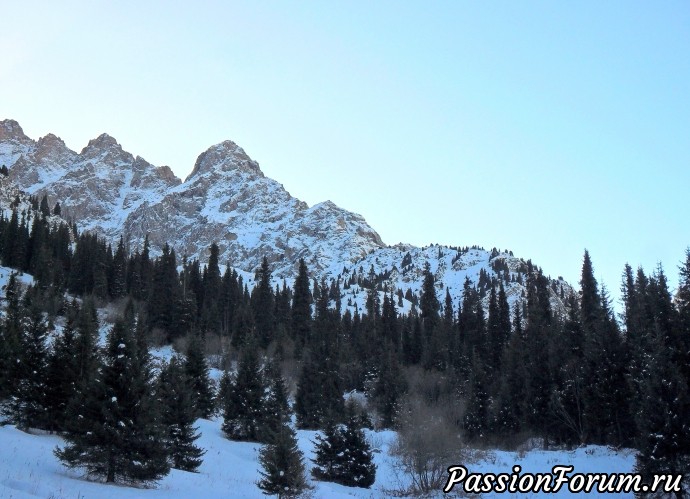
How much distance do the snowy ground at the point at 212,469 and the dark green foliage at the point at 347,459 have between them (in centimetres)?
88

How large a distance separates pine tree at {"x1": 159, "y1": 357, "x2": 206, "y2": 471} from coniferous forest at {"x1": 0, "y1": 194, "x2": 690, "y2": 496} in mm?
85

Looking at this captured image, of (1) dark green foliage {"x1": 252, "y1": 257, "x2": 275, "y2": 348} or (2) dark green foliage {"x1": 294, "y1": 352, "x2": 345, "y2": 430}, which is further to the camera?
(1) dark green foliage {"x1": 252, "y1": 257, "x2": 275, "y2": 348}

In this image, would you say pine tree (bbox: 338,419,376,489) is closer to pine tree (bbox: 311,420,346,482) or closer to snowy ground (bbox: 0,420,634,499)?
pine tree (bbox: 311,420,346,482)

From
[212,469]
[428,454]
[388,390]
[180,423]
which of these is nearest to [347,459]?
[428,454]

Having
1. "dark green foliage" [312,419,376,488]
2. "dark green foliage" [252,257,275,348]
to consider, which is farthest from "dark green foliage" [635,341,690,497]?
"dark green foliage" [252,257,275,348]

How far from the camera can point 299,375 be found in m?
72.1

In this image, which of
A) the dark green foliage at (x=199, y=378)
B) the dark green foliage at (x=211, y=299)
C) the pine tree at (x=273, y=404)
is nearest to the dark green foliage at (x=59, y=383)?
the pine tree at (x=273, y=404)

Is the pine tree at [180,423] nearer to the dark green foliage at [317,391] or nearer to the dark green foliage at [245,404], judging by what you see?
the dark green foliage at [245,404]

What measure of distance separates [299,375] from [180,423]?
1616 inches

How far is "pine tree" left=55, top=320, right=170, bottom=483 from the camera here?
66.2ft

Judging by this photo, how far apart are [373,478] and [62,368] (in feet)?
59.6

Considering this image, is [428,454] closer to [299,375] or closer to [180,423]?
[180,423]

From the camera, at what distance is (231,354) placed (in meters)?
76.8

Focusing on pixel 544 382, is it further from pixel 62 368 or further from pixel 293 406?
pixel 62 368
